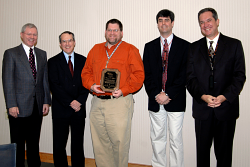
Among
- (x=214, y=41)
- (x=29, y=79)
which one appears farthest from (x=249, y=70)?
(x=29, y=79)

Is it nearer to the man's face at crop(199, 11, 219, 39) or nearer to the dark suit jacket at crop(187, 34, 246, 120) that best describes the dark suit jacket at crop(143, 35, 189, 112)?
the dark suit jacket at crop(187, 34, 246, 120)

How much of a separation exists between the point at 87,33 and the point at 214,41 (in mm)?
1978

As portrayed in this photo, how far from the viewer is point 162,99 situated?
8.66 feet

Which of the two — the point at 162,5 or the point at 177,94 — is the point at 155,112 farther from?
the point at 162,5

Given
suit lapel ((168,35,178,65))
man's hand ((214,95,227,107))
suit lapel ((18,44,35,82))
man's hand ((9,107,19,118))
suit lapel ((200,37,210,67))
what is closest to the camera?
man's hand ((214,95,227,107))

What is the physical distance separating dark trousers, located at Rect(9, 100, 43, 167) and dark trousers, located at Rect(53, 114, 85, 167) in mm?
325

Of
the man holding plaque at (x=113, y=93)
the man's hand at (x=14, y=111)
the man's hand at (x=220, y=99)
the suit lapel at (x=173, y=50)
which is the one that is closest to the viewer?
the man's hand at (x=220, y=99)

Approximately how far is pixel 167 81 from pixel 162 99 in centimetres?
25

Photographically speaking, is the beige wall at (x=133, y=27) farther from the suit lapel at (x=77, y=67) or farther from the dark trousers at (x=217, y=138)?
the dark trousers at (x=217, y=138)

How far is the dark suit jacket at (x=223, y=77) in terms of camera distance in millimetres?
2352

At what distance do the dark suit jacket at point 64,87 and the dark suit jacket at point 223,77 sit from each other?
146cm

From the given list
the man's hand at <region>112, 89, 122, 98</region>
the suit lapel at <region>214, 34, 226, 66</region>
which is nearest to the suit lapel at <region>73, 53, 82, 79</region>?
the man's hand at <region>112, 89, 122, 98</region>

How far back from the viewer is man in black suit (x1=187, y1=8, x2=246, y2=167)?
2.36 meters

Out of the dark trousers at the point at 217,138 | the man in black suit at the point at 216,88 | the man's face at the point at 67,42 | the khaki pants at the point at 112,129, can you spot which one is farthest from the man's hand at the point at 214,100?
the man's face at the point at 67,42
